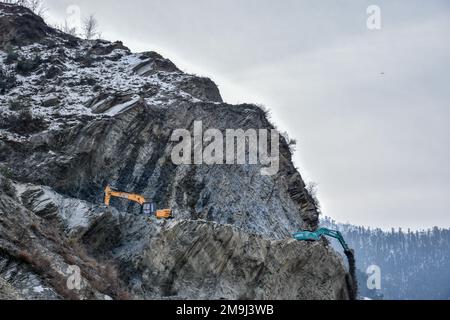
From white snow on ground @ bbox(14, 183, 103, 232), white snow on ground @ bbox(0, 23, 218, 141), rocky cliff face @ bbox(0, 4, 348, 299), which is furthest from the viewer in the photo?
white snow on ground @ bbox(0, 23, 218, 141)

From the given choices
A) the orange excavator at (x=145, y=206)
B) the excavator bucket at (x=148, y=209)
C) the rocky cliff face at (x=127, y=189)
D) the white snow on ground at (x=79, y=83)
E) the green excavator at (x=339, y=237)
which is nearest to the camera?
the rocky cliff face at (x=127, y=189)

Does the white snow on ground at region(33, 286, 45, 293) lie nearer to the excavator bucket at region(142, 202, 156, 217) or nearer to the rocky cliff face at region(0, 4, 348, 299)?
the rocky cliff face at region(0, 4, 348, 299)

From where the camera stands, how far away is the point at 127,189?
28672 millimetres

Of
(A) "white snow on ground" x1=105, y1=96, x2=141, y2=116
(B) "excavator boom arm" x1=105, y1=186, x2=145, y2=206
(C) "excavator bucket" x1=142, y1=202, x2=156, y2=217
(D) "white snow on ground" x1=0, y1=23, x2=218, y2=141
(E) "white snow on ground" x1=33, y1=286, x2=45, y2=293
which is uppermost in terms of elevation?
(D) "white snow on ground" x1=0, y1=23, x2=218, y2=141

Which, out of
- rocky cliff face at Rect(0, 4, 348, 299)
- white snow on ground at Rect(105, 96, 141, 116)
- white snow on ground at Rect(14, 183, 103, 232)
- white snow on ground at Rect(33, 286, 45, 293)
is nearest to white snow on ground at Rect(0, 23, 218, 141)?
white snow on ground at Rect(105, 96, 141, 116)

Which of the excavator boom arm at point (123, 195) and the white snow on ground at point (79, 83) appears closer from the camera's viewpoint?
the excavator boom arm at point (123, 195)

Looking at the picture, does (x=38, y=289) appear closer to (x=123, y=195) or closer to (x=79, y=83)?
(x=123, y=195)

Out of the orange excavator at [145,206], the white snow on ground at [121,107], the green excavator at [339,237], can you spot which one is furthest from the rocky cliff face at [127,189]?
the orange excavator at [145,206]

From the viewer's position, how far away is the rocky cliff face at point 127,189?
796 inches

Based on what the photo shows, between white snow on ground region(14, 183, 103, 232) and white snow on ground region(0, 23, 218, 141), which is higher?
white snow on ground region(0, 23, 218, 141)

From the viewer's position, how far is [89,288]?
16969 mm

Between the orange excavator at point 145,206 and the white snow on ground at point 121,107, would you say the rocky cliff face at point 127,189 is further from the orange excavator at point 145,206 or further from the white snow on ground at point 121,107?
the orange excavator at point 145,206

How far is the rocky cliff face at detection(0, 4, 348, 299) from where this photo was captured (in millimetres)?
20227

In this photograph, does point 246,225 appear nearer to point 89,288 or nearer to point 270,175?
point 270,175
